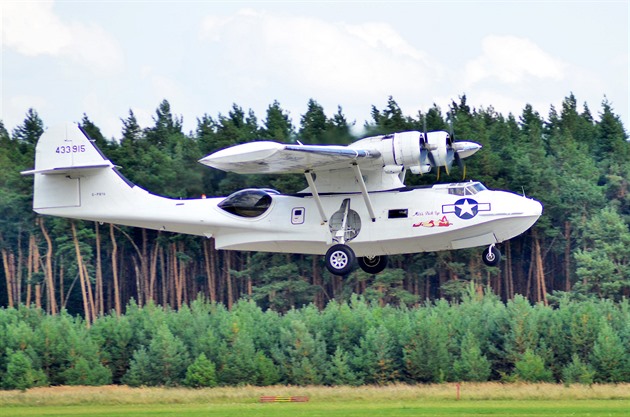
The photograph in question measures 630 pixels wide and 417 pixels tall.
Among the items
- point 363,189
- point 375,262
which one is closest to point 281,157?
point 363,189

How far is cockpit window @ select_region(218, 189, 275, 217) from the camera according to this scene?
98.9 feet

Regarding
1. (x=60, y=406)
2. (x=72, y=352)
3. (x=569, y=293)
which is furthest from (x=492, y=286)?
(x=60, y=406)

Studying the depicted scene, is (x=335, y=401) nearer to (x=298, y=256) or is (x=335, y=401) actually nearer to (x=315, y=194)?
(x=315, y=194)

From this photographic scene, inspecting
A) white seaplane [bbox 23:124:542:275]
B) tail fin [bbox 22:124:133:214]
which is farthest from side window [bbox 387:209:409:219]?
tail fin [bbox 22:124:133:214]

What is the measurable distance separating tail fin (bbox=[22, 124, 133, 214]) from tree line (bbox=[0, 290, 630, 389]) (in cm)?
1272

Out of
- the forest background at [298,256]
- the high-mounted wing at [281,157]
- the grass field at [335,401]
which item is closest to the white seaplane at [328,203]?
the high-mounted wing at [281,157]

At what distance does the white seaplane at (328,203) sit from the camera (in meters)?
28.5

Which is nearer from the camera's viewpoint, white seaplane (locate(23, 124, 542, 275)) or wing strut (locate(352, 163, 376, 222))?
white seaplane (locate(23, 124, 542, 275))

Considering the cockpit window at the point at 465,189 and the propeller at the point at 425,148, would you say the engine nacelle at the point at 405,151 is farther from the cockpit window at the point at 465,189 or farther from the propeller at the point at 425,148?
the cockpit window at the point at 465,189

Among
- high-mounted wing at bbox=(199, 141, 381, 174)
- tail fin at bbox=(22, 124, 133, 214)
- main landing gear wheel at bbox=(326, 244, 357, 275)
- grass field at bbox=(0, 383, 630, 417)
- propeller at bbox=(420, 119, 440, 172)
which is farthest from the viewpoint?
grass field at bbox=(0, 383, 630, 417)

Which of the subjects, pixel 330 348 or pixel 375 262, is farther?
pixel 330 348

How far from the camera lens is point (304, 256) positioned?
2456 inches

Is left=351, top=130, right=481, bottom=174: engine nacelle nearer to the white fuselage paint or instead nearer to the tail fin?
the white fuselage paint

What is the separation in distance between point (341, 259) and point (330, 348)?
16.1 metres
